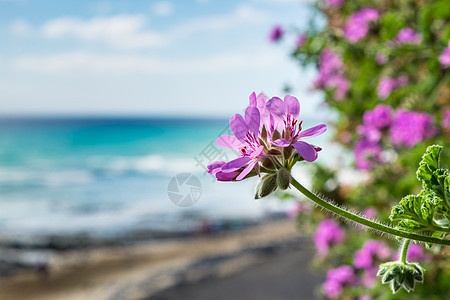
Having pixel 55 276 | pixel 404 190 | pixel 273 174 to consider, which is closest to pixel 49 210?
pixel 55 276

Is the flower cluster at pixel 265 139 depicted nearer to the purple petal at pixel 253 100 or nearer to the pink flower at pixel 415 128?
the purple petal at pixel 253 100

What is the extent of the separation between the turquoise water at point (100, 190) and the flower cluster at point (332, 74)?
1.32 metres

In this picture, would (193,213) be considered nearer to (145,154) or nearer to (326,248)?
(326,248)

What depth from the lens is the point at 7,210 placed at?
862 inches

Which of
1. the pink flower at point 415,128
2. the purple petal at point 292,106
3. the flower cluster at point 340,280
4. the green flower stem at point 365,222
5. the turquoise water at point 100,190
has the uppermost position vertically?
the turquoise water at point 100,190

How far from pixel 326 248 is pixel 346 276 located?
42 cm

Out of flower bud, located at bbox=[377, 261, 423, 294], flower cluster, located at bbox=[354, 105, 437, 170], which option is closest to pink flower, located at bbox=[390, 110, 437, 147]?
flower cluster, located at bbox=[354, 105, 437, 170]

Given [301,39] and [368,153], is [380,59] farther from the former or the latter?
[301,39]

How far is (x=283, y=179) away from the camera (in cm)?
78

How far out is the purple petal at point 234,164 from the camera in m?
0.76

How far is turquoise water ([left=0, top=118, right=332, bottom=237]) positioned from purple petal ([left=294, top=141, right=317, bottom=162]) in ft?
1.49

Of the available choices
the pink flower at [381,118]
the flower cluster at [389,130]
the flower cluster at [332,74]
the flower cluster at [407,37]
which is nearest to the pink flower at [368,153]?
the flower cluster at [389,130]

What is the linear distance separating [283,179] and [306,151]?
0.20 ft

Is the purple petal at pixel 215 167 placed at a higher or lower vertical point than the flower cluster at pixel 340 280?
lower
